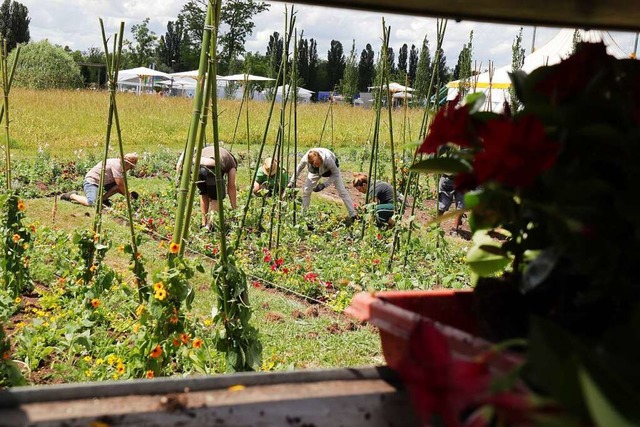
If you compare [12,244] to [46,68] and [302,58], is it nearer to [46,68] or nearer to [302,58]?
[302,58]

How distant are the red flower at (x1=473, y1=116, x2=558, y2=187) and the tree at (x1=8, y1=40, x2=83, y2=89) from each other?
30.0 metres

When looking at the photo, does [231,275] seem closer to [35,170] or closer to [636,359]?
[636,359]

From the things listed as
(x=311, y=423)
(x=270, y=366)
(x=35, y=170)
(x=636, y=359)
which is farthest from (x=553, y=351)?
(x=35, y=170)

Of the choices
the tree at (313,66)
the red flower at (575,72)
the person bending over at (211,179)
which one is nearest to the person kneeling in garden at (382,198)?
the person bending over at (211,179)

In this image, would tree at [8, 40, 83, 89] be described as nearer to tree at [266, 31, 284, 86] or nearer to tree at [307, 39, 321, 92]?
tree at [307, 39, 321, 92]

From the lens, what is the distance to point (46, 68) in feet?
106

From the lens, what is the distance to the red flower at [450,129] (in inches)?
37.5

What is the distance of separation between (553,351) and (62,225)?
24.9 ft

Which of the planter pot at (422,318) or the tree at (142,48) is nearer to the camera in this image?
the planter pot at (422,318)

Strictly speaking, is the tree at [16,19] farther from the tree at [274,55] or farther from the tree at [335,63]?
the tree at [274,55]

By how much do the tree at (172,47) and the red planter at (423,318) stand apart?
58452 mm

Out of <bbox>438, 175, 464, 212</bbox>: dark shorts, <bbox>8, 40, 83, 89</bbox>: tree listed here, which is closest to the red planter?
<bbox>438, 175, 464, 212</bbox>: dark shorts

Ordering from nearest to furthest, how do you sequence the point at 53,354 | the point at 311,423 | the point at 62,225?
the point at 311,423 → the point at 53,354 → the point at 62,225

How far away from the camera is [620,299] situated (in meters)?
0.85
